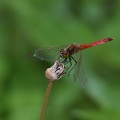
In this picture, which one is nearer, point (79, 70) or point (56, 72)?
point (56, 72)

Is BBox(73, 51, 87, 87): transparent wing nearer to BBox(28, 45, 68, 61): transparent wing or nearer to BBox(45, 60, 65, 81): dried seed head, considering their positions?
BBox(28, 45, 68, 61): transparent wing

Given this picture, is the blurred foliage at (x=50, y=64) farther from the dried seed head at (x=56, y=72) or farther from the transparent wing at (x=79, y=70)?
the dried seed head at (x=56, y=72)

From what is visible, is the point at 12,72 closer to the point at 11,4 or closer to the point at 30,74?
the point at 30,74

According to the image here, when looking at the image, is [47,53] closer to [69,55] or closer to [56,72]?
[69,55]

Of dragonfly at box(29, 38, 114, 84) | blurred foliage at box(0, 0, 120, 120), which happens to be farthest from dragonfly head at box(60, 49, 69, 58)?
blurred foliage at box(0, 0, 120, 120)

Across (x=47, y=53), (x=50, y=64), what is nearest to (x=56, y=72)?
(x=47, y=53)

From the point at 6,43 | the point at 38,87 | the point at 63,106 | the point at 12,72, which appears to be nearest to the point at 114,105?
the point at 63,106

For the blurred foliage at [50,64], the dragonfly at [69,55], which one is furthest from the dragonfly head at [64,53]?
the blurred foliage at [50,64]
